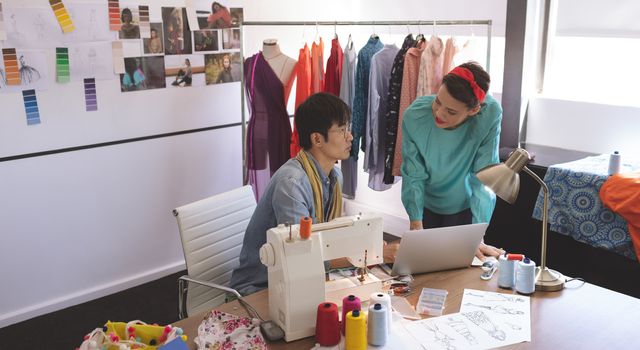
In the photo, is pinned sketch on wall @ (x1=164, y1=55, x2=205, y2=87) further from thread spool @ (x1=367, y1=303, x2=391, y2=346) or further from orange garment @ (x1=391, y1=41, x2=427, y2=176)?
thread spool @ (x1=367, y1=303, x2=391, y2=346)

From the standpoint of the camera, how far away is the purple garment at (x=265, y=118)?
12.5ft

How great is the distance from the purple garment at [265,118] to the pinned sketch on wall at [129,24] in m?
0.66

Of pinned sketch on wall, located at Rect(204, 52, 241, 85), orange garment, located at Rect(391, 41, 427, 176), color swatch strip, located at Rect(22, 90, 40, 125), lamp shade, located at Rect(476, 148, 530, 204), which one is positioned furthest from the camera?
pinned sketch on wall, located at Rect(204, 52, 241, 85)

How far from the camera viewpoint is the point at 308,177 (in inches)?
88.0

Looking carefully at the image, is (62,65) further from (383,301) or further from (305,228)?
(383,301)

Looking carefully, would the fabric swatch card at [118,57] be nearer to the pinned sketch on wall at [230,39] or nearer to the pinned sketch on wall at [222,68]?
the pinned sketch on wall at [222,68]

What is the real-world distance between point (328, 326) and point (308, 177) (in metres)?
0.68

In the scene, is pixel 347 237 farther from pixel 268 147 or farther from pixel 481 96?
pixel 268 147

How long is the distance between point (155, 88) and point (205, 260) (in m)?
1.63

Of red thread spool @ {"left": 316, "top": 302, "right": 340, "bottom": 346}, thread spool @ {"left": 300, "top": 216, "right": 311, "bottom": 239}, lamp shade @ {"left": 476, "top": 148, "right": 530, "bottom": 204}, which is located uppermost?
lamp shade @ {"left": 476, "top": 148, "right": 530, "bottom": 204}

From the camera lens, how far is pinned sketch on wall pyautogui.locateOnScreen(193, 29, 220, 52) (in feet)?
12.6

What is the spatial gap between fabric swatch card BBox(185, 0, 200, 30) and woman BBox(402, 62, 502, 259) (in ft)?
5.63

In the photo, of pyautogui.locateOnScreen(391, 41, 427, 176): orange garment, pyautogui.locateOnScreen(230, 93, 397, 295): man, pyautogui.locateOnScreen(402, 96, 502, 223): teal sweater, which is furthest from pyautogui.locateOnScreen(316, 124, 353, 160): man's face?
pyautogui.locateOnScreen(391, 41, 427, 176): orange garment

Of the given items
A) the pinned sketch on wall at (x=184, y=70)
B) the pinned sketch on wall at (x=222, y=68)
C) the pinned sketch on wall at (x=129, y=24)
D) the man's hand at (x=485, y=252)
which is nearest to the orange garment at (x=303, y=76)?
the pinned sketch on wall at (x=222, y=68)
